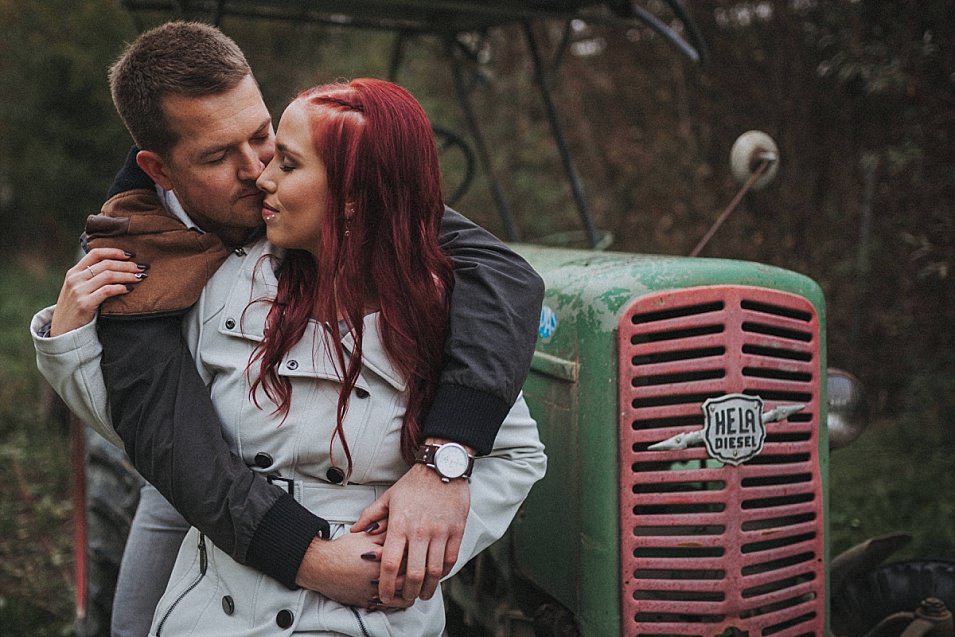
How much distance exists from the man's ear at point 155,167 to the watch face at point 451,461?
2.64 ft

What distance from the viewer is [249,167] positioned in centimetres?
193

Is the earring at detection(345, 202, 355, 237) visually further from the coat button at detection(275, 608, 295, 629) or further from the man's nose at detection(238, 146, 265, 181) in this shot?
the coat button at detection(275, 608, 295, 629)

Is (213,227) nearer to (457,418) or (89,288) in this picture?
(89,288)

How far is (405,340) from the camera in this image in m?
1.79

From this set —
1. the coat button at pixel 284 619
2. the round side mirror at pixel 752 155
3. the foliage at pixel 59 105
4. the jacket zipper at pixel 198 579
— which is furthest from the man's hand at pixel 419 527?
the foliage at pixel 59 105

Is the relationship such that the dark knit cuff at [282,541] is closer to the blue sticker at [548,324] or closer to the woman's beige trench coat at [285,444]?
the woman's beige trench coat at [285,444]

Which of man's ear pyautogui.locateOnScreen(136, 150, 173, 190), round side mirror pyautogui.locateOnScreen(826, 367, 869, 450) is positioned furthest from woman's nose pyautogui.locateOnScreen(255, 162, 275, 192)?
round side mirror pyautogui.locateOnScreen(826, 367, 869, 450)

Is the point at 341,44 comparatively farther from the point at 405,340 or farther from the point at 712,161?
the point at 405,340

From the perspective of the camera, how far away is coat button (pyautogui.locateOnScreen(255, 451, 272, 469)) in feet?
5.93

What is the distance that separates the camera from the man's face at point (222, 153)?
6.20 ft

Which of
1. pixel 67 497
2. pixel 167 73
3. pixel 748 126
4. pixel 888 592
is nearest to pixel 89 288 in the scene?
pixel 167 73

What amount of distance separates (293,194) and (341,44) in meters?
9.78

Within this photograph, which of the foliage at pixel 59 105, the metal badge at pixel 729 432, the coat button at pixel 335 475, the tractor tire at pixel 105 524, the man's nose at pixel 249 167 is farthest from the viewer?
the foliage at pixel 59 105

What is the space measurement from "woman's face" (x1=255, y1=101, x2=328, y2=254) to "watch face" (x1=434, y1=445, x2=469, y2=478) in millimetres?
467
